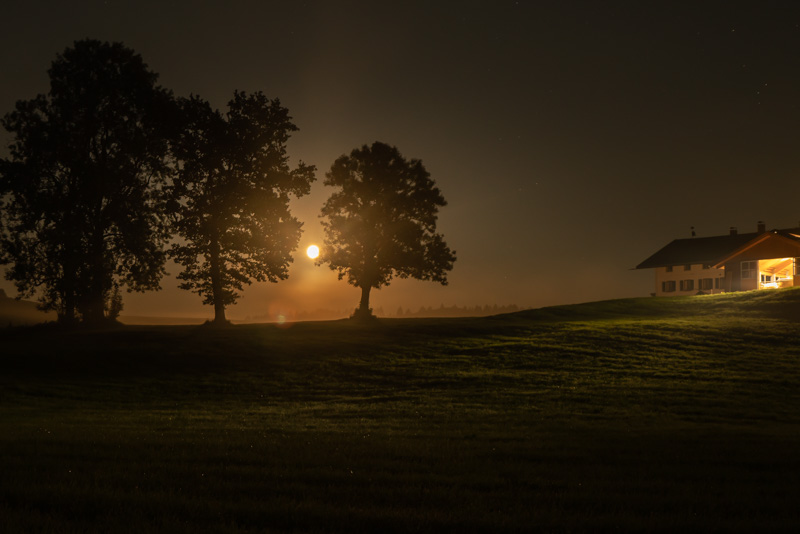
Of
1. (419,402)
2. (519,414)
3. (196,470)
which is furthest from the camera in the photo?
(419,402)

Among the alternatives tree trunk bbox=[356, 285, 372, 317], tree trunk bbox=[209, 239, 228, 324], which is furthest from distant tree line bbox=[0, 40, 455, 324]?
tree trunk bbox=[356, 285, 372, 317]

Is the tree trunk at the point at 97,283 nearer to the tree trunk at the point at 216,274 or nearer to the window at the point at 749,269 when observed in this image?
the tree trunk at the point at 216,274

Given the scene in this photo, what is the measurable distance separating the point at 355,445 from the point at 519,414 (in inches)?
358

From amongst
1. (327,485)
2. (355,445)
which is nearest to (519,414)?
(355,445)

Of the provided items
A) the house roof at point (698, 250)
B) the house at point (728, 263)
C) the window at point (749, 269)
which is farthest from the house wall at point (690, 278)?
the window at point (749, 269)

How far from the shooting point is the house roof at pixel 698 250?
10150cm

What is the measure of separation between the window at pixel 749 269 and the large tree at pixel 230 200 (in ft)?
192

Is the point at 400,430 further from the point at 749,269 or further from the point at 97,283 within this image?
the point at 749,269

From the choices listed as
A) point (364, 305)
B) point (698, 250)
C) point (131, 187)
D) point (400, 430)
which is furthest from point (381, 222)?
point (698, 250)

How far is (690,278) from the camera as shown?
103 m

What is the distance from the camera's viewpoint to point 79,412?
2484 centimetres

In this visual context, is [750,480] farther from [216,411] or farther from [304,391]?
[304,391]

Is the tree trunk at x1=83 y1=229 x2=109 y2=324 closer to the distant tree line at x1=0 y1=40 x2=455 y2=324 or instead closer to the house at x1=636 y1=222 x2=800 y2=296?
the distant tree line at x1=0 y1=40 x2=455 y2=324

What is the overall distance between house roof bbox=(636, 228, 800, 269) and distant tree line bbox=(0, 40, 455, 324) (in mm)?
68615
